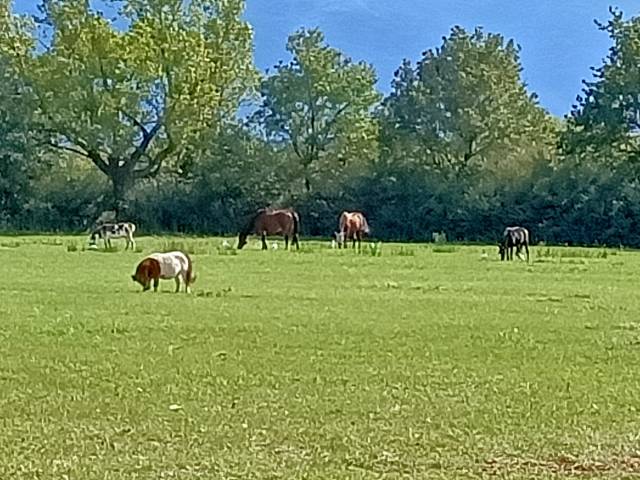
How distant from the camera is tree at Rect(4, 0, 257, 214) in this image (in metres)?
48.8

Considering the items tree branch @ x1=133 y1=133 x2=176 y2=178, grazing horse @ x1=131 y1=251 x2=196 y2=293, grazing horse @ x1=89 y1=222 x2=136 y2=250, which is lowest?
grazing horse @ x1=131 y1=251 x2=196 y2=293

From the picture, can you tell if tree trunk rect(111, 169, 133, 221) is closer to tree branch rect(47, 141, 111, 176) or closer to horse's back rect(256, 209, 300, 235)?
tree branch rect(47, 141, 111, 176)

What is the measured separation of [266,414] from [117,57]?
41.8m

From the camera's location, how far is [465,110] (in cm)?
4812

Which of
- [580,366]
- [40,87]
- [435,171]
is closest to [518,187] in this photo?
[435,171]

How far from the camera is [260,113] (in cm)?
5212

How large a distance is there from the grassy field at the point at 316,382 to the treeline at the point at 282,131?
28.5 metres

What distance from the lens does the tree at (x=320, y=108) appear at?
51.5 metres

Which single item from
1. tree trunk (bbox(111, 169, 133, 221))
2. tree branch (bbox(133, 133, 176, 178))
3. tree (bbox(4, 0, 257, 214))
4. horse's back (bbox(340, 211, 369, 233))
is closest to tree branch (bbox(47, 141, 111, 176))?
tree (bbox(4, 0, 257, 214))

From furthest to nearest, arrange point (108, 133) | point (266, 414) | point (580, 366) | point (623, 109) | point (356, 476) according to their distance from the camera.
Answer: point (108, 133) < point (623, 109) < point (580, 366) < point (266, 414) < point (356, 476)

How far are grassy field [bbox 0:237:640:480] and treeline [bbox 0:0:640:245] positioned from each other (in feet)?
93.4

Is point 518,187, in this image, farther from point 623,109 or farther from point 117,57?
point 117,57

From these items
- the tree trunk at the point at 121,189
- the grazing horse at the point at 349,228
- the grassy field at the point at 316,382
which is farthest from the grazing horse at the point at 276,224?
the grassy field at the point at 316,382

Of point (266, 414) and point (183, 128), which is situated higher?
point (183, 128)
